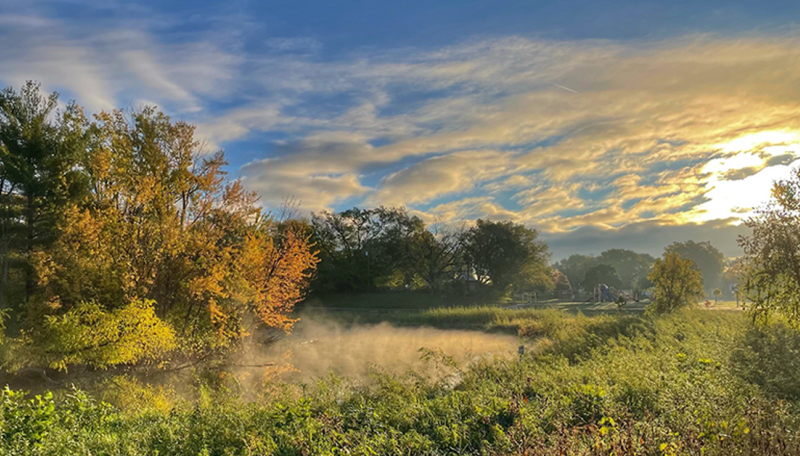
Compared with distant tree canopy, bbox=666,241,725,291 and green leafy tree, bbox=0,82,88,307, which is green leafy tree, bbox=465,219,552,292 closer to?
green leafy tree, bbox=0,82,88,307

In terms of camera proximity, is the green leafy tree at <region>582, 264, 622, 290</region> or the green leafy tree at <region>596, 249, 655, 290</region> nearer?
the green leafy tree at <region>582, 264, 622, 290</region>

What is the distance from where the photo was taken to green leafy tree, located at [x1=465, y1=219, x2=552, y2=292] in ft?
194

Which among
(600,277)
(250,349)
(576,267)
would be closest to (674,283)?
(250,349)

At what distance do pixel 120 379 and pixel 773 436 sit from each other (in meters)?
16.8

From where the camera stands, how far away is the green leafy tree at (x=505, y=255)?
2333 inches

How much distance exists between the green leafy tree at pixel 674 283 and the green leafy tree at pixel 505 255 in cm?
3313

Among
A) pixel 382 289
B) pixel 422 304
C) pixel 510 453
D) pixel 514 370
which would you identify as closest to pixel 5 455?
pixel 510 453

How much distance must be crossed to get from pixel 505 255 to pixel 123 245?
161 feet

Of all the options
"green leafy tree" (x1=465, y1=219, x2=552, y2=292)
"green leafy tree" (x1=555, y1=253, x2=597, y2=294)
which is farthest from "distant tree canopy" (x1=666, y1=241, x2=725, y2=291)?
"green leafy tree" (x1=465, y1=219, x2=552, y2=292)

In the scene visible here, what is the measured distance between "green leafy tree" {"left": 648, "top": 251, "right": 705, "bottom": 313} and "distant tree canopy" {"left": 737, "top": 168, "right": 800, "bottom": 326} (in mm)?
9867

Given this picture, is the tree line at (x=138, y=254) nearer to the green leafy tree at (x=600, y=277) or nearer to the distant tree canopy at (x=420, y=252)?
the distant tree canopy at (x=420, y=252)

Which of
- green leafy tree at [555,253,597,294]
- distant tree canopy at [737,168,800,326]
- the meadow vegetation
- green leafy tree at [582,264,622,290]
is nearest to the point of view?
the meadow vegetation

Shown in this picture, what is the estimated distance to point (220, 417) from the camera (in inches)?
293

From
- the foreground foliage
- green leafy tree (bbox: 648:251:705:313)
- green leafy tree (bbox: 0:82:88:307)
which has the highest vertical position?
green leafy tree (bbox: 0:82:88:307)
